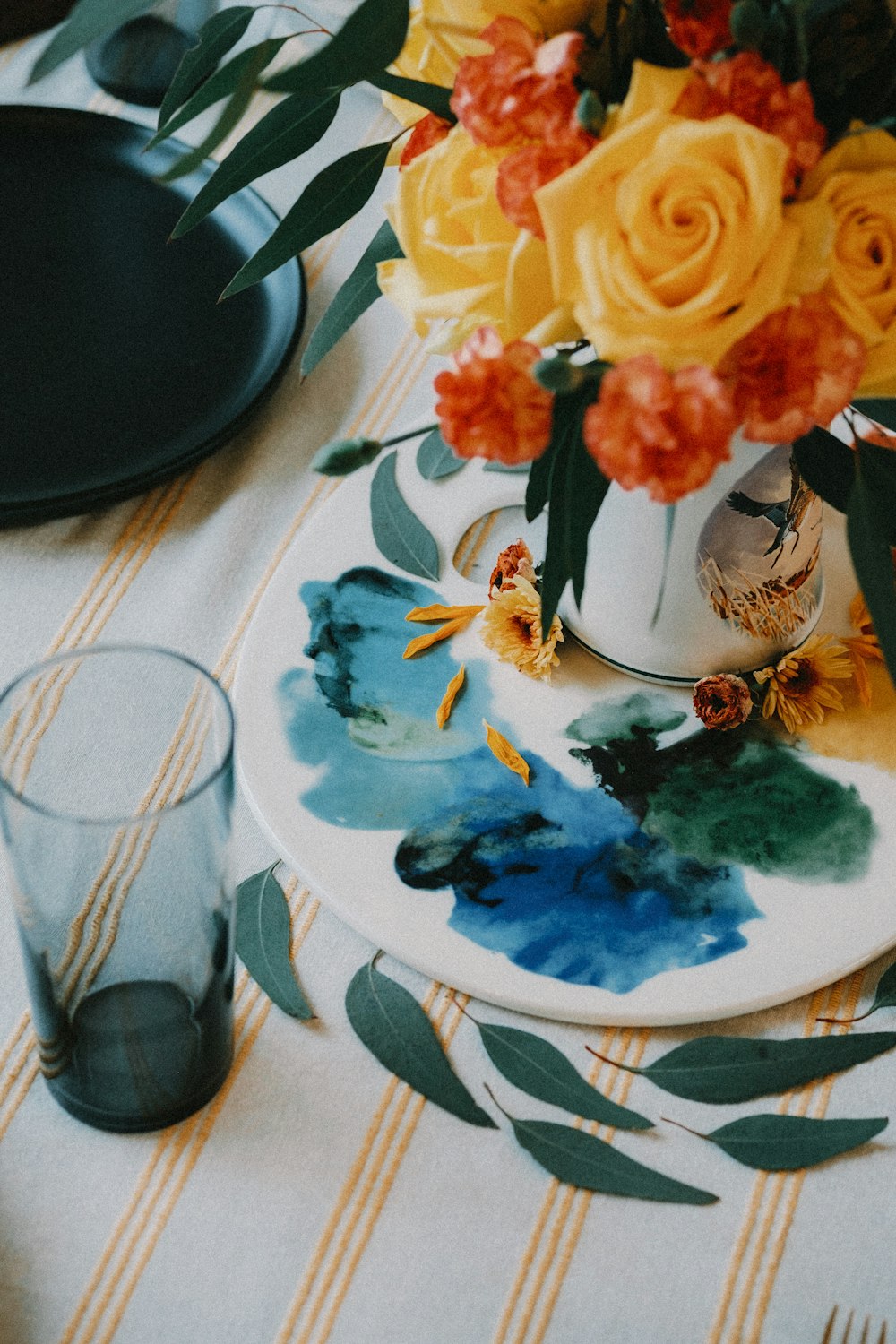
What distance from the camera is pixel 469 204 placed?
52cm

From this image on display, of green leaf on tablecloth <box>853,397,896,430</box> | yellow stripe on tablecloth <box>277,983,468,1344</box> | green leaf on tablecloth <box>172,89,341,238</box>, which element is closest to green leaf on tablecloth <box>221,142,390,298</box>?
green leaf on tablecloth <box>172,89,341,238</box>

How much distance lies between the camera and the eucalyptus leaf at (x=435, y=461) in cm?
83

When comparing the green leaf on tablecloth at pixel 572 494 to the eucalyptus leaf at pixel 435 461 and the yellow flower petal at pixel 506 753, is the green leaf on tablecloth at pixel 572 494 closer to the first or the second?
the yellow flower petal at pixel 506 753

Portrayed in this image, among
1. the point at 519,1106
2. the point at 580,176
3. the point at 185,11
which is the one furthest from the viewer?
the point at 185,11

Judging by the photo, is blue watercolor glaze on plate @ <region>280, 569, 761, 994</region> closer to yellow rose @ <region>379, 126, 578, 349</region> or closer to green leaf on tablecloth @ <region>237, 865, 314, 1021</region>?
green leaf on tablecloth @ <region>237, 865, 314, 1021</region>

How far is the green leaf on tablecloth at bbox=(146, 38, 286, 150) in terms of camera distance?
1.83 ft

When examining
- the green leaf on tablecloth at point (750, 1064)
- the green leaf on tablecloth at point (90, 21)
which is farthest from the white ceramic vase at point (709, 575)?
the green leaf on tablecloth at point (90, 21)

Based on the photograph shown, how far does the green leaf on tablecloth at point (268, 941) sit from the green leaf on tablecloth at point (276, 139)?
32 centimetres

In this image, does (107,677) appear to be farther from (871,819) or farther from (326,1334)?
(871,819)

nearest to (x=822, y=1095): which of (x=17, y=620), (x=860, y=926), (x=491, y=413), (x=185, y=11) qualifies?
(x=860, y=926)

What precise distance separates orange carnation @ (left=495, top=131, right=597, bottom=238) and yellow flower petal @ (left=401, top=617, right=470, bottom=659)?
0.30m

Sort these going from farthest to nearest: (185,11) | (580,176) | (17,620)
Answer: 1. (185,11)
2. (17,620)
3. (580,176)

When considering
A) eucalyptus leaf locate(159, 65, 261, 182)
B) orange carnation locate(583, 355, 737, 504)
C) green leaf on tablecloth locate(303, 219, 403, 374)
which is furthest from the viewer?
green leaf on tablecloth locate(303, 219, 403, 374)

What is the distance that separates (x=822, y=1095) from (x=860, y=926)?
0.08 meters
